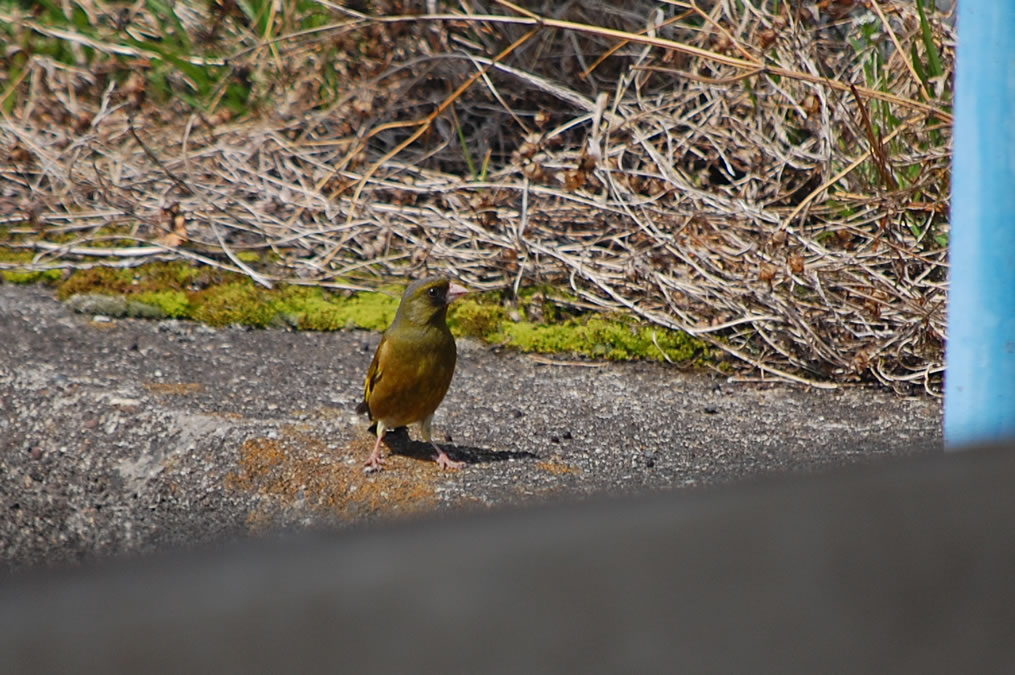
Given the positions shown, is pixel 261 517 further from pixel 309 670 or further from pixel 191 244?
pixel 309 670

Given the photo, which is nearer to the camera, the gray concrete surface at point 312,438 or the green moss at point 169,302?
the gray concrete surface at point 312,438

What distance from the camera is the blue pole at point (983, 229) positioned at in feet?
7.08

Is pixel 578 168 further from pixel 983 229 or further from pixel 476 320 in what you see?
pixel 983 229

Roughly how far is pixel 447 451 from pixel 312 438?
1.50ft

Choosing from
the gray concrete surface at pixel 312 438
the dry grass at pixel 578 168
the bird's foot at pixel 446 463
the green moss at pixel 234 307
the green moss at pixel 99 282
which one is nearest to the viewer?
the gray concrete surface at pixel 312 438

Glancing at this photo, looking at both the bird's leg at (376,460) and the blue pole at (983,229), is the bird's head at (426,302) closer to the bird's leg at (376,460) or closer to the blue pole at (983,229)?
the bird's leg at (376,460)

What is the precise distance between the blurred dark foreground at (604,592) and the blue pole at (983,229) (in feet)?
4.61

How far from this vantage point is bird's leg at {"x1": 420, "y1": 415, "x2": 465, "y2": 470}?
12.5 ft

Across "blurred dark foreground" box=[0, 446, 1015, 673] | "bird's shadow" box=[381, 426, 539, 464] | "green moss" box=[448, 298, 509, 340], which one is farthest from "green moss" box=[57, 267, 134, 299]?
"blurred dark foreground" box=[0, 446, 1015, 673]

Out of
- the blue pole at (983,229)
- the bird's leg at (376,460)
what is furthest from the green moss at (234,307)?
the blue pole at (983,229)

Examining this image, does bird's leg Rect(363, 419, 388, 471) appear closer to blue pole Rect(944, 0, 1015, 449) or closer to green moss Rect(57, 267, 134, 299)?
blue pole Rect(944, 0, 1015, 449)

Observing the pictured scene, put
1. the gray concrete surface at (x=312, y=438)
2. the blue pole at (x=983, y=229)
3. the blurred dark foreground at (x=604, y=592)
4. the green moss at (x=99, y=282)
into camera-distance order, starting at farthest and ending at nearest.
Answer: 1. the green moss at (x=99, y=282)
2. the gray concrete surface at (x=312, y=438)
3. the blue pole at (x=983, y=229)
4. the blurred dark foreground at (x=604, y=592)

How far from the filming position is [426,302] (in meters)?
3.98

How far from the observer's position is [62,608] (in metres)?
0.69
